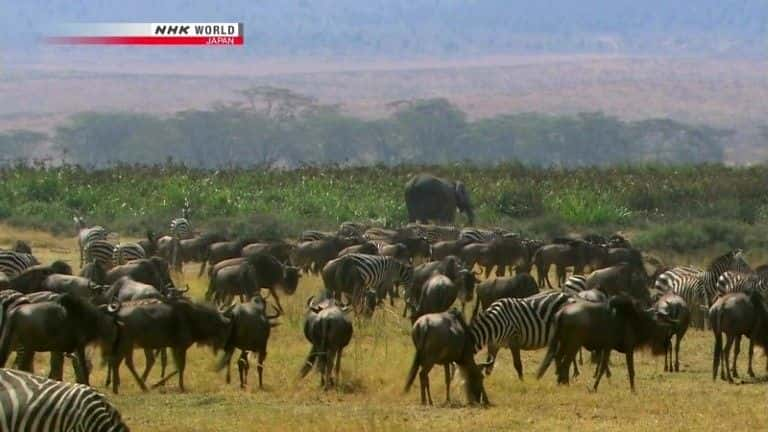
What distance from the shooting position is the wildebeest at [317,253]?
28.4 metres

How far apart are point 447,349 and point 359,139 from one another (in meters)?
113

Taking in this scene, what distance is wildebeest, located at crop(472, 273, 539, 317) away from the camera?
20.8 meters

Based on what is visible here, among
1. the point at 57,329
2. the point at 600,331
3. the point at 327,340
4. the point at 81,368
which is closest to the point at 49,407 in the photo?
the point at 57,329

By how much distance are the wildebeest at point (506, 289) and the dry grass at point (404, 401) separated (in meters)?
0.92

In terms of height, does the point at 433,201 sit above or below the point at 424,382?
above

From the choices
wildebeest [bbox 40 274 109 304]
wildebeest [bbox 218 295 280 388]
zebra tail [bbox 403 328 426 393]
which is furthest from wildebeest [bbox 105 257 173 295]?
zebra tail [bbox 403 328 426 393]

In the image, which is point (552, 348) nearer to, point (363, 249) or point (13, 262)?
point (363, 249)

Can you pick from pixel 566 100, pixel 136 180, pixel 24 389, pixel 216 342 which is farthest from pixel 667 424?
pixel 566 100

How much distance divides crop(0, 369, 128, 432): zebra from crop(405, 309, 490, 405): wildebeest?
5.32 meters

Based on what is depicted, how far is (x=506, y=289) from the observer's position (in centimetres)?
2097

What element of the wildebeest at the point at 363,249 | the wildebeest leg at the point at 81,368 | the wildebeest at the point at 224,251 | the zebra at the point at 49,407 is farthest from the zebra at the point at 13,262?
the zebra at the point at 49,407

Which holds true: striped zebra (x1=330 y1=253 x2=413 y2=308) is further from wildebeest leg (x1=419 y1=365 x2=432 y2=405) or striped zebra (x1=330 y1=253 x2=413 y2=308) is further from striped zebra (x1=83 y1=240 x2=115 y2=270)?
wildebeest leg (x1=419 y1=365 x2=432 y2=405)

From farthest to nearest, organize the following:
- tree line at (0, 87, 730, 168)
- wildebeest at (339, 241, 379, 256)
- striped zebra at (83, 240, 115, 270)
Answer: tree line at (0, 87, 730, 168), striped zebra at (83, 240, 115, 270), wildebeest at (339, 241, 379, 256)

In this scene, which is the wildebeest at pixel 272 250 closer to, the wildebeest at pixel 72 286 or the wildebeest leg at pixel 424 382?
the wildebeest at pixel 72 286
